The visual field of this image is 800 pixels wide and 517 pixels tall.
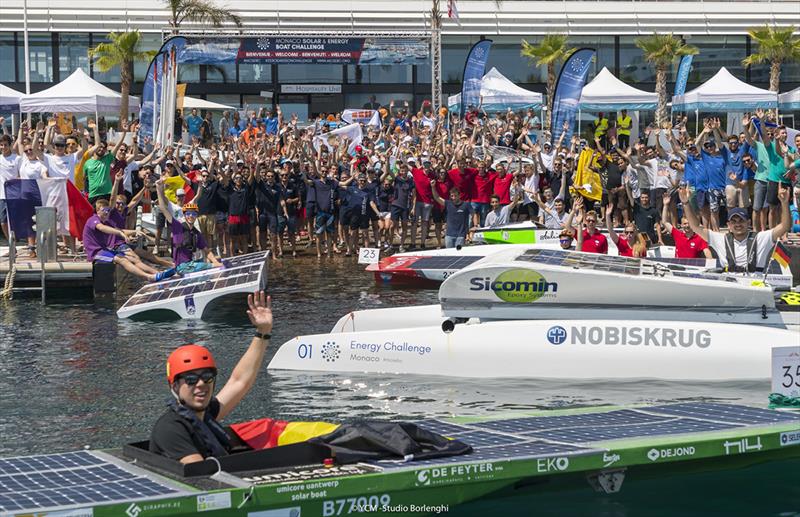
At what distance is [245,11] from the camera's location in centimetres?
4566

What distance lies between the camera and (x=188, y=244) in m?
19.5

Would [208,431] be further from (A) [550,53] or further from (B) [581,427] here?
(A) [550,53]

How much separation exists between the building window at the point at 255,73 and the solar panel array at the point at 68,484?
3618cm

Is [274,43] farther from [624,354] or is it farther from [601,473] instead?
[601,473]

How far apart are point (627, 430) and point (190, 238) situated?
11.8 metres

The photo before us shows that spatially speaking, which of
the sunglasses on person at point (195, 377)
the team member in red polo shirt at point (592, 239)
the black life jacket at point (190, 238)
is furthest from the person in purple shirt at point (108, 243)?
the sunglasses on person at point (195, 377)

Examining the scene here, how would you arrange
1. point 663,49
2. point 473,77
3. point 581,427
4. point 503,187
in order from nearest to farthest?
point 581,427 < point 503,187 < point 473,77 < point 663,49

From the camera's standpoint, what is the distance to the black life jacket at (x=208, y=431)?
7.69 meters

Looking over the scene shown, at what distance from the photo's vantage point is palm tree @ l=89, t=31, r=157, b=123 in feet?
136

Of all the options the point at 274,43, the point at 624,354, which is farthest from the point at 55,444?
the point at 274,43

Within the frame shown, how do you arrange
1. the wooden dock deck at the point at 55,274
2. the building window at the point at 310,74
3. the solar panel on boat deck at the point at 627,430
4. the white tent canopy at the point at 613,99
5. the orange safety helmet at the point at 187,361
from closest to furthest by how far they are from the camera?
1. the orange safety helmet at the point at 187,361
2. the solar panel on boat deck at the point at 627,430
3. the wooden dock deck at the point at 55,274
4. the white tent canopy at the point at 613,99
5. the building window at the point at 310,74

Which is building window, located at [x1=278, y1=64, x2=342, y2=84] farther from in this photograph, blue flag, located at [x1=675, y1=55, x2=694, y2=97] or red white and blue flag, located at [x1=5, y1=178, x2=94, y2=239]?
red white and blue flag, located at [x1=5, y1=178, x2=94, y2=239]

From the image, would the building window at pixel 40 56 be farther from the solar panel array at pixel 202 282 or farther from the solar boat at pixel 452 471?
the solar boat at pixel 452 471

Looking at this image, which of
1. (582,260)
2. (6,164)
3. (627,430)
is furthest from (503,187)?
(627,430)
